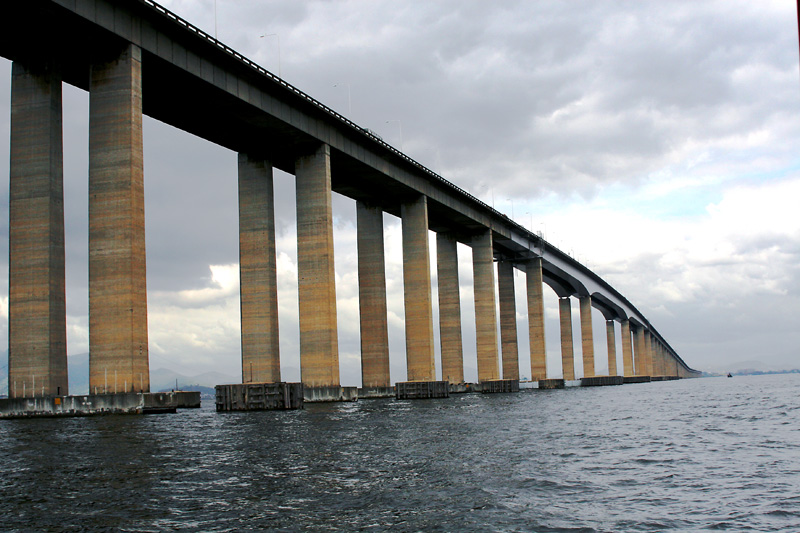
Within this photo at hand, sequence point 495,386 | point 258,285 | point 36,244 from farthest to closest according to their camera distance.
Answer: point 495,386 → point 258,285 → point 36,244

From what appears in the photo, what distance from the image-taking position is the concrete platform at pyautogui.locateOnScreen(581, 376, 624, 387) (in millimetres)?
155000

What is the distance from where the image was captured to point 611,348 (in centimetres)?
19112

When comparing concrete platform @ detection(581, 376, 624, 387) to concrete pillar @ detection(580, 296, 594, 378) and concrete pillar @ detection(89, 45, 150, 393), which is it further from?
concrete pillar @ detection(89, 45, 150, 393)

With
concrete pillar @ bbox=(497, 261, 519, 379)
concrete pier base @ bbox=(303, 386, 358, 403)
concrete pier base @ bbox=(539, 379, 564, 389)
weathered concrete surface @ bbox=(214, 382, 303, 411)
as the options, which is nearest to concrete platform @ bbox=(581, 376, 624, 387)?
concrete pier base @ bbox=(539, 379, 564, 389)

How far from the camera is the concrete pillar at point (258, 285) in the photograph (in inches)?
2655

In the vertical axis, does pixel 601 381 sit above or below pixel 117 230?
below

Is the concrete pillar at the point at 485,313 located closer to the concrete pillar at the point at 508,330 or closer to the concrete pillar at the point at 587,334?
the concrete pillar at the point at 508,330

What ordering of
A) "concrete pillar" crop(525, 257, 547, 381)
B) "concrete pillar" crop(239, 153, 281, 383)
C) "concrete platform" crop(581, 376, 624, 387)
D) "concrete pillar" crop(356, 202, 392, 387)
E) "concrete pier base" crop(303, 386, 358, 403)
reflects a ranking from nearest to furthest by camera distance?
"concrete pillar" crop(239, 153, 281, 383)
"concrete pier base" crop(303, 386, 358, 403)
"concrete pillar" crop(356, 202, 392, 387)
"concrete pillar" crop(525, 257, 547, 381)
"concrete platform" crop(581, 376, 624, 387)

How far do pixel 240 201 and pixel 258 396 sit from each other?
19431mm

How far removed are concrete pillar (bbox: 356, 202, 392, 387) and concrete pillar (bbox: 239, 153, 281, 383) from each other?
20479 millimetres

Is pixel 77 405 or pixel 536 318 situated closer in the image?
pixel 77 405

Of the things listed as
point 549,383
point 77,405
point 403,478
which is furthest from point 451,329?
point 403,478

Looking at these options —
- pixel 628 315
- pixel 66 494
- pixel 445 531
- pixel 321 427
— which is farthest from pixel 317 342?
pixel 628 315

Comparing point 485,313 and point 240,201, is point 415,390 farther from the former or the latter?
point 485,313
